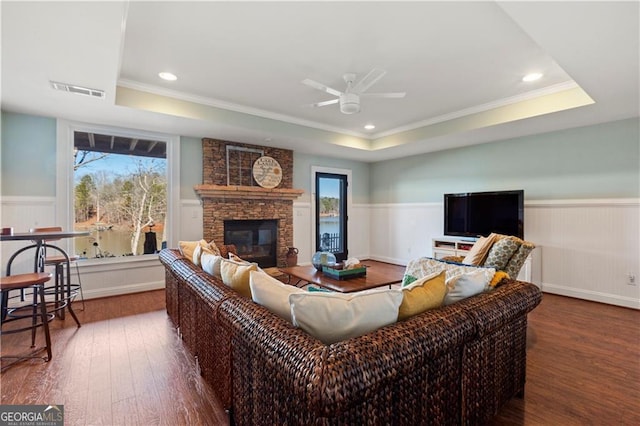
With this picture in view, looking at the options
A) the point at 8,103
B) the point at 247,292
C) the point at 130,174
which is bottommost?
the point at 247,292

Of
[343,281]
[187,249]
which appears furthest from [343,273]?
[187,249]

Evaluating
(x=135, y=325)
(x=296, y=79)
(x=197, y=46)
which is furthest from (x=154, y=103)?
(x=135, y=325)

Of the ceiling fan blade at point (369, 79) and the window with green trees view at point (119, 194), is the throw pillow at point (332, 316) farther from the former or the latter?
the window with green trees view at point (119, 194)

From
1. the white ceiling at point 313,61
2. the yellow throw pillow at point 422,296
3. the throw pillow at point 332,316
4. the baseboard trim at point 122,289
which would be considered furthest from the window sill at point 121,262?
the yellow throw pillow at point 422,296

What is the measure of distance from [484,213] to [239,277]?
4169 millimetres

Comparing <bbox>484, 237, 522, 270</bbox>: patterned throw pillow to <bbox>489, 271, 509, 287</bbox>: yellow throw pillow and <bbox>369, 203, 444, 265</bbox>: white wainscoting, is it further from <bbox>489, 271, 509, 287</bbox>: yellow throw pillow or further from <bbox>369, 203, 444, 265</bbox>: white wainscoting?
<bbox>369, 203, 444, 265</bbox>: white wainscoting

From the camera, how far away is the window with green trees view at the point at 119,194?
3.94 m

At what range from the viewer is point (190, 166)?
461cm

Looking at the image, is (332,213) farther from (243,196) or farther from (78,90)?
(78,90)

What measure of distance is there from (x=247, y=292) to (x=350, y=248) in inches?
199

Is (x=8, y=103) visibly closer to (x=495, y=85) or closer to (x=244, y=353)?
(x=244, y=353)

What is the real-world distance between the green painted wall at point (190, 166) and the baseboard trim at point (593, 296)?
17.7 feet

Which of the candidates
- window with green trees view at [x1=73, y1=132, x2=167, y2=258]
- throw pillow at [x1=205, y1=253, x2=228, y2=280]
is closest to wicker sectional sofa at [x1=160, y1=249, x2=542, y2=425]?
throw pillow at [x1=205, y1=253, x2=228, y2=280]

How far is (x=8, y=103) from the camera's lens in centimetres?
318
